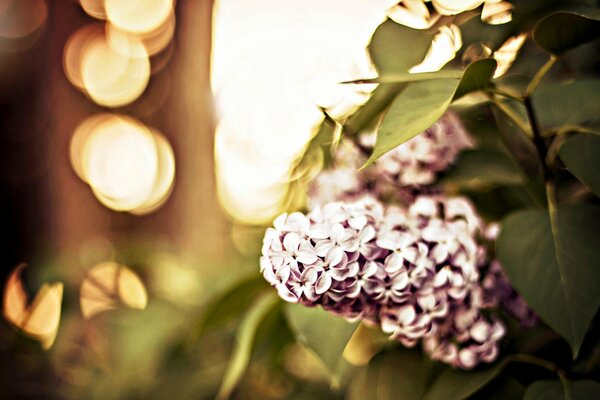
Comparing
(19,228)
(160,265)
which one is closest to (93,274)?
(160,265)

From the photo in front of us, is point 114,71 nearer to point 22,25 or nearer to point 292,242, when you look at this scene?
point 22,25

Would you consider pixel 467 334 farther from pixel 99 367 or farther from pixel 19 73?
pixel 19 73

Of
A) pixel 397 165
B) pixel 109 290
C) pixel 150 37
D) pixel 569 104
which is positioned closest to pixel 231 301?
pixel 397 165

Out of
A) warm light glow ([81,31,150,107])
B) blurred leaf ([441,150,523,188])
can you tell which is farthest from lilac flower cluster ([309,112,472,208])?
warm light glow ([81,31,150,107])

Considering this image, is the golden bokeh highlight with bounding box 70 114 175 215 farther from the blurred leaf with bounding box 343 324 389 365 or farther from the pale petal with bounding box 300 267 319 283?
the pale petal with bounding box 300 267 319 283

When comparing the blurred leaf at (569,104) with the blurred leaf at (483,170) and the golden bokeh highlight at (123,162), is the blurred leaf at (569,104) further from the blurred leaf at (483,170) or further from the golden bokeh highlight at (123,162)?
the golden bokeh highlight at (123,162)

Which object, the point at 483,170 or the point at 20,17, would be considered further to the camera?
the point at 20,17

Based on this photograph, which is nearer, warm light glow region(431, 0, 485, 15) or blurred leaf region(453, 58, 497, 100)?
blurred leaf region(453, 58, 497, 100)
